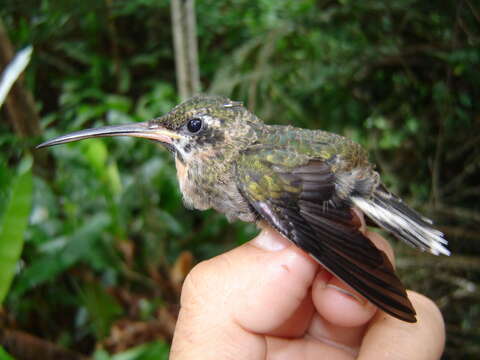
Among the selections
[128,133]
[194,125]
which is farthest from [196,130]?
[128,133]

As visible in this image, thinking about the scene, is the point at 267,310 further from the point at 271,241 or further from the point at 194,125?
the point at 194,125

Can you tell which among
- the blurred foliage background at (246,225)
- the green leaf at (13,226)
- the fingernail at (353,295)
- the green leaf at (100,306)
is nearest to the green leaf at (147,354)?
the blurred foliage background at (246,225)

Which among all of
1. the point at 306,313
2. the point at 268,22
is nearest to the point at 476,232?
the point at 306,313

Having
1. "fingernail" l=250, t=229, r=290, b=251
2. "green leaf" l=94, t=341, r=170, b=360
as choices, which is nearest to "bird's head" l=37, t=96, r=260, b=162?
"fingernail" l=250, t=229, r=290, b=251

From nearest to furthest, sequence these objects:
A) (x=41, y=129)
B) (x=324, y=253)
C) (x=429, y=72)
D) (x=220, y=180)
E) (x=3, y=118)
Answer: (x=324, y=253)
(x=220, y=180)
(x=429, y=72)
(x=41, y=129)
(x=3, y=118)

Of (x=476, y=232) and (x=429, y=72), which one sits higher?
(x=429, y=72)

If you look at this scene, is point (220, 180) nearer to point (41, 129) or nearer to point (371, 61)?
point (371, 61)
